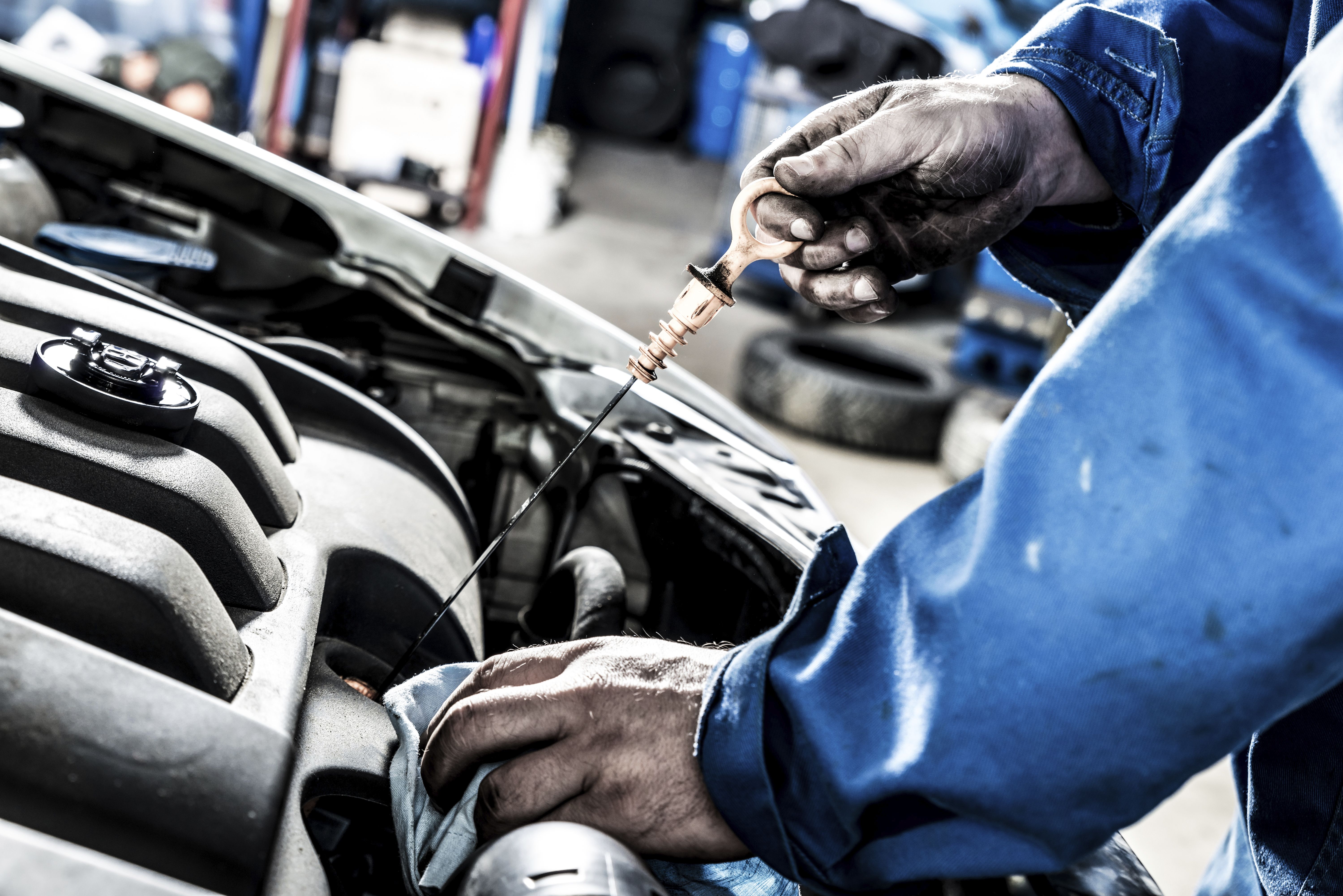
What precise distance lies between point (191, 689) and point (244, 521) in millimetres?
217

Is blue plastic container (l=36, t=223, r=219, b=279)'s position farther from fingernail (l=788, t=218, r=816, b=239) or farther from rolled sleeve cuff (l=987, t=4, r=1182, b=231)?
rolled sleeve cuff (l=987, t=4, r=1182, b=231)

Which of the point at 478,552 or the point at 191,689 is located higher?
the point at 191,689

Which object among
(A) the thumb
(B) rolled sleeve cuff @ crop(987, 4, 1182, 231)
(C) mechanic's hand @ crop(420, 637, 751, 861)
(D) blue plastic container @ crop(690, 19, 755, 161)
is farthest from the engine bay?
(D) blue plastic container @ crop(690, 19, 755, 161)

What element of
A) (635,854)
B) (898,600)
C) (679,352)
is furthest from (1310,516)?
(679,352)

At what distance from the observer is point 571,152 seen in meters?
6.76

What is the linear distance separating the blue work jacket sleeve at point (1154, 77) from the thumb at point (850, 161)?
0.18 meters

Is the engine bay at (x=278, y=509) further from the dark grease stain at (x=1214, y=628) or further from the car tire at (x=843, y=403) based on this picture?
the car tire at (x=843, y=403)

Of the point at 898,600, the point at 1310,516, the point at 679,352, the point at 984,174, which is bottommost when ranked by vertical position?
the point at 679,352

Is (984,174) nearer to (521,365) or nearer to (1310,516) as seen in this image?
(1310,516)

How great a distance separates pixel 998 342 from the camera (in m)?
4.59

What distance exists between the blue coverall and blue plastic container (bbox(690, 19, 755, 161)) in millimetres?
7752

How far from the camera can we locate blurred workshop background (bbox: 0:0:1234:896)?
386 centimetres

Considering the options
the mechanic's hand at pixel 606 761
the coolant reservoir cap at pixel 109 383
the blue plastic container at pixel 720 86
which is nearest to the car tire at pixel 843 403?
the coolant reservoir cap at pixel 109 383

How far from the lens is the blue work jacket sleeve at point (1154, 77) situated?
926mm
